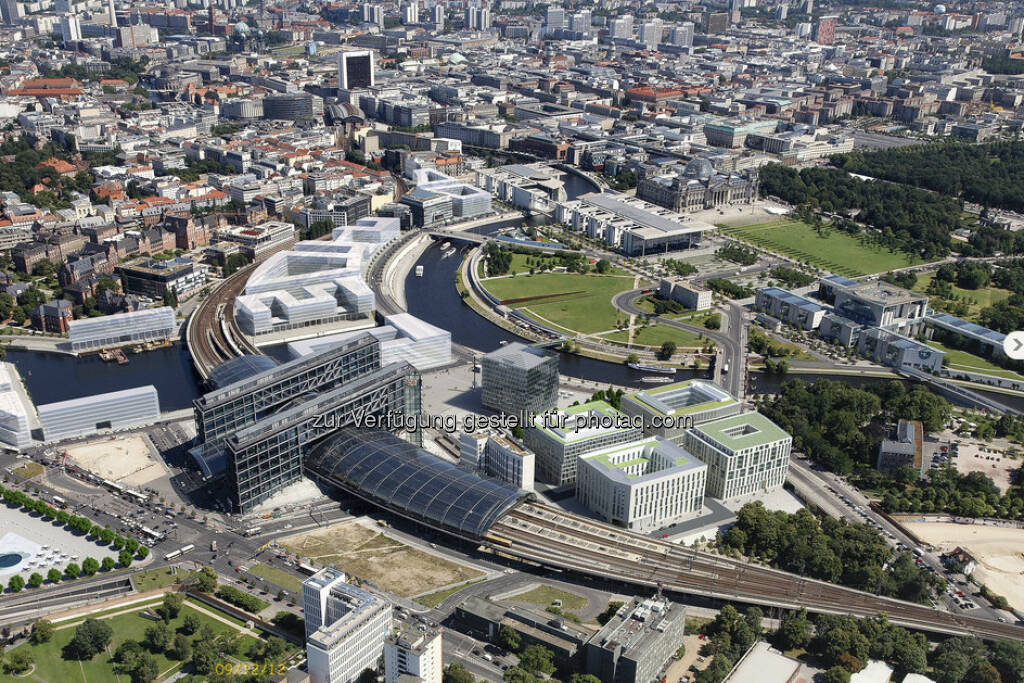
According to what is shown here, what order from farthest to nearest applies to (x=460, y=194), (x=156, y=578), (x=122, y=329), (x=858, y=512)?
(x=460, y=194) → (x=122, y=329) → (x=858, y=512) → (x=156, y=578)

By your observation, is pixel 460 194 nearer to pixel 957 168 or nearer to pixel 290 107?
pixel 290 107

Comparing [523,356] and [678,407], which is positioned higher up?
[523,356]

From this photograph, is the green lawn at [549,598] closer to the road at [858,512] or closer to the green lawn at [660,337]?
the road at [858,512]

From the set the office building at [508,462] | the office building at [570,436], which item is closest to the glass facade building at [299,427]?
the office building at [508,462]

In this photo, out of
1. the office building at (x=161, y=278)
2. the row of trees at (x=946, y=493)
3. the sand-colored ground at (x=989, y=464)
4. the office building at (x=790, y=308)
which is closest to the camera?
the row of trees at (x=946, y=493)

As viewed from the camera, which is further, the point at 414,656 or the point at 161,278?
the point at 161,278

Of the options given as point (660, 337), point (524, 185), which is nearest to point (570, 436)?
point (660, 337)

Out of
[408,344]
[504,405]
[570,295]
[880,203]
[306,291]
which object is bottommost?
[504,405]
